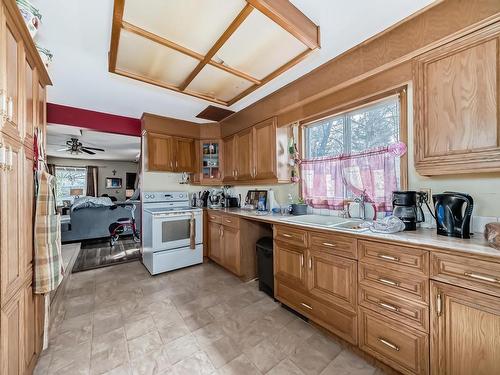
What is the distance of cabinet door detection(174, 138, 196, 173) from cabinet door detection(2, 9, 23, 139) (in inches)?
95.4

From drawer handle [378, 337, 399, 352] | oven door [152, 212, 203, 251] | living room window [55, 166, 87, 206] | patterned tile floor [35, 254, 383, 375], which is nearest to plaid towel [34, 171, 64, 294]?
patterned tile floor [35, 254, 383, 375]

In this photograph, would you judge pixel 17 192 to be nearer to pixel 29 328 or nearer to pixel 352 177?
pixel 29 328

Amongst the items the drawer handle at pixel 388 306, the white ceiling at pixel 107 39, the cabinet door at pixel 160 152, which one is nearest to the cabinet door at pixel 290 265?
the drawer handle at pixel 388 306

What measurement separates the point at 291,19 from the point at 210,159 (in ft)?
8.84

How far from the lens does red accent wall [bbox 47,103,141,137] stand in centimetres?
300

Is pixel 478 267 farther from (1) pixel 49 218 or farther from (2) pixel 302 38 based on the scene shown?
(1) pixel 49 218

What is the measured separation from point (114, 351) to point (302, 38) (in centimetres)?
269

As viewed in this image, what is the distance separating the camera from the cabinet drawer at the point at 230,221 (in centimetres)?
274

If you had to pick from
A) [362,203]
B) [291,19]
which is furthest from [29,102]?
[362,203]

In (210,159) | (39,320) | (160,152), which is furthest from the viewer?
(210,159)

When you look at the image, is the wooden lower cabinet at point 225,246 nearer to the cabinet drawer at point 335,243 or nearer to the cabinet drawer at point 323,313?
the cabinet drawer at point 323,313

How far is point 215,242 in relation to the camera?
3232mm

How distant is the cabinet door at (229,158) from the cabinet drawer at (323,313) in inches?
74.7

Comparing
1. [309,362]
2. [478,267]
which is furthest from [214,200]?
[478,267]
